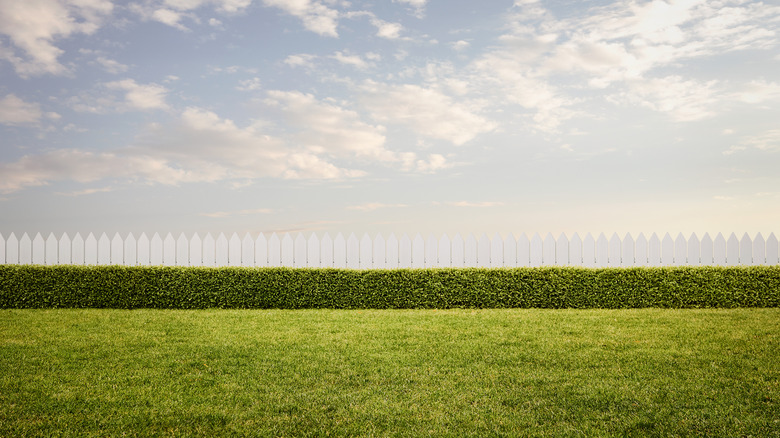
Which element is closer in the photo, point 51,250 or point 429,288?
point 429,288

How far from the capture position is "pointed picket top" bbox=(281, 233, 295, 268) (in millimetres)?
15086

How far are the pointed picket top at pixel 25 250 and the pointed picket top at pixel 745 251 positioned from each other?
20.2 metres

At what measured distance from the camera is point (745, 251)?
49.4 ft

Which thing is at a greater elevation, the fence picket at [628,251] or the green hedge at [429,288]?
the fence picket at [628,251]

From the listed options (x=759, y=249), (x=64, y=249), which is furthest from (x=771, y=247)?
(x=64, y=249)

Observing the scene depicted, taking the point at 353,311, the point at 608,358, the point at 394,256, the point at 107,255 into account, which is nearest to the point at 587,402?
the point at 608,358

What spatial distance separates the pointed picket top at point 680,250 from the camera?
48.7ft

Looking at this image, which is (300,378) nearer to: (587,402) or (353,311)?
(587,402)

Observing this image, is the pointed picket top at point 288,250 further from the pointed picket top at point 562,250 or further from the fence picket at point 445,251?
the pointed picket top at point 562,250

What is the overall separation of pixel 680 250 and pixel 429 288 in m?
7.21

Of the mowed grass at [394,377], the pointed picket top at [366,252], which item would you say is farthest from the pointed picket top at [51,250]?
the pointed picket top at [366,252]

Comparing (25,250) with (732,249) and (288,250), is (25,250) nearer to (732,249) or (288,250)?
(288,250)

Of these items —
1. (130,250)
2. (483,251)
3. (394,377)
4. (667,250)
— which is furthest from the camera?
(130,250)

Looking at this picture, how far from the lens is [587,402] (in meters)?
5.79
